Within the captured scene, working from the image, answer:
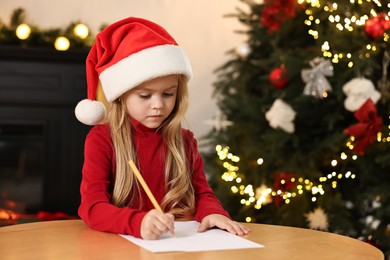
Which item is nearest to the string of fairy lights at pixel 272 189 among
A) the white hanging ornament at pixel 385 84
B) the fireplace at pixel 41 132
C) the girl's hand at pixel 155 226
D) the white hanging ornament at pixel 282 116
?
the white hanging ornament at pixel 385 84

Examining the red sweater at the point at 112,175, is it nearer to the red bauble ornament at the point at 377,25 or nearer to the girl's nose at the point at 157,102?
the girl's nose at the point at 157,102

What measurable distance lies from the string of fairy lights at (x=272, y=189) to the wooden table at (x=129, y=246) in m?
1.48

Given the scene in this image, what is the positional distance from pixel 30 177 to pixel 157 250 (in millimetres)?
2843

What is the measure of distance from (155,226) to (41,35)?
2.79m

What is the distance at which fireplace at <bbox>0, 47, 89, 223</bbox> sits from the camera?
3803 mm

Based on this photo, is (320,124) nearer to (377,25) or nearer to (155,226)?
(377,25)

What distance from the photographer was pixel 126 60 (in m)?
1.47

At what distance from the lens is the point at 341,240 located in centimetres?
128

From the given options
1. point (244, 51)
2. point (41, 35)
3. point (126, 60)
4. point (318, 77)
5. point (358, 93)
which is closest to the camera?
point (126, 60)

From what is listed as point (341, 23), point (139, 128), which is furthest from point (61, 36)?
point (139, 128)

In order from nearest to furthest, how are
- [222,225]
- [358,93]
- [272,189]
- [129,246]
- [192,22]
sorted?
[129,246] → [222,225] → [358,93] → [272,189] → [192,22]

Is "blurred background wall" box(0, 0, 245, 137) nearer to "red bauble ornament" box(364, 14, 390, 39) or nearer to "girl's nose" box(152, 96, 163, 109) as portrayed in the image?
"red bauble ornament" box(364, 14, 390, 39)

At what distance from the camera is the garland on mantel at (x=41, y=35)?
12.5 ft

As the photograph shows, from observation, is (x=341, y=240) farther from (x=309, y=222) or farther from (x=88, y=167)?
(x=309, y=222)
